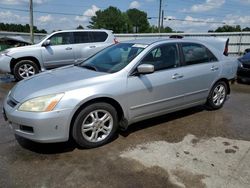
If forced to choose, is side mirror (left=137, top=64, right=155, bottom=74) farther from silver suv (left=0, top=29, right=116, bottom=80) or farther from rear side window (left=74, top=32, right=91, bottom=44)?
rear side window (left=74, top=32, right=91, bottom=44)

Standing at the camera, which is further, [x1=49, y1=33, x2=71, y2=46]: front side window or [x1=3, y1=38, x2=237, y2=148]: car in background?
[x1=49, y1=33, x2=71, y2=46]: front side window

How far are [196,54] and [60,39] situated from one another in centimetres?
592

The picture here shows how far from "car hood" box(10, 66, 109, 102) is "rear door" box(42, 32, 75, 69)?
505 cm

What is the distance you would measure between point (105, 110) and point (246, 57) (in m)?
6.92

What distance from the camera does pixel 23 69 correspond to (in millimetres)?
8844

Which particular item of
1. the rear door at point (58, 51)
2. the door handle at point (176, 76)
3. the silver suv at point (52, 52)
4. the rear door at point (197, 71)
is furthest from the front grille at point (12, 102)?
the rear door at point (58, 51)

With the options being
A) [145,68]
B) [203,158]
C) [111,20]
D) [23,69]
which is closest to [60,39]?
[23,69]

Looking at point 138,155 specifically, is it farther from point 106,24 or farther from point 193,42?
point 106,24

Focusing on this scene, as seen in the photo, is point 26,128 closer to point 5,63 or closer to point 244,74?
point 5,63

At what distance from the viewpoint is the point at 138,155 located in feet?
11.6

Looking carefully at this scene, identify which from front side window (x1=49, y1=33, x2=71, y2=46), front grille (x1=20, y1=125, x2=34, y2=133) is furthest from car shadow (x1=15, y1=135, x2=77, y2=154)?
front side window (x1=49, y1=33, x2=71, y2=46)


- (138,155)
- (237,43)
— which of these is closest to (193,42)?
(138,155)

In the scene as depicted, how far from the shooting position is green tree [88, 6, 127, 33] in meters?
83.3

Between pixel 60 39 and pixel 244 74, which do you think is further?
pixel 60 39
